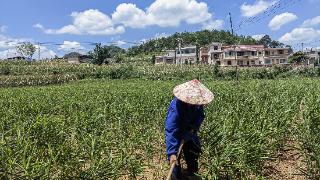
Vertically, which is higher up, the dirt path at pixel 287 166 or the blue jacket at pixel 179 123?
the blue jacket at pixel 179 123

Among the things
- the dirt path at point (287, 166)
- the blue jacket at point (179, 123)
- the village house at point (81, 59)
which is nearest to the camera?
the blue jacket at point (179, 123)

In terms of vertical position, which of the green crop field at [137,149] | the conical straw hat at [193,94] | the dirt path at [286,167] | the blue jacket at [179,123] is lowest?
the dirt path at [286,167]

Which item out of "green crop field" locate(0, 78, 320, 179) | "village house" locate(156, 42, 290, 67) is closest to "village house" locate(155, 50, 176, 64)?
"village house" locate(156, 42, 290, 67)

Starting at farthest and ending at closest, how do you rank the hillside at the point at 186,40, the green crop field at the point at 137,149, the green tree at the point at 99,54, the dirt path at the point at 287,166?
the hillside at the point at 186,40, the green tree at the point at 99,54, the dirt path at the point at 287,166, the green crop field at the point at 137,149

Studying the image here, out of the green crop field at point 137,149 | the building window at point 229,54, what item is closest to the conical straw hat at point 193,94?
the green crop field at point 137,149

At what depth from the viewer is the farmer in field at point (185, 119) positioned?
4.48m

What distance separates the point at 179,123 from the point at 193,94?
39cm

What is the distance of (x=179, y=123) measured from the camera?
4621 millimetres

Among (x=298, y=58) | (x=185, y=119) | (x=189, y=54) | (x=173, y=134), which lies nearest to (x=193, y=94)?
(x=185, y=119)

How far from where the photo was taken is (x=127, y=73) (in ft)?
146

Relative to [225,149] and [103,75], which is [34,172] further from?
[103,75]

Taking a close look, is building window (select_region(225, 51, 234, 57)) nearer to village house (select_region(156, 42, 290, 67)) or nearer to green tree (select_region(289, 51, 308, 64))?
village house (select_region(156, 42, 290, 67))

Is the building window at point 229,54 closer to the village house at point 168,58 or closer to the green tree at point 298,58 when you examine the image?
the green tree at point 298,58

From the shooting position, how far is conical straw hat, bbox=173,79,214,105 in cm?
445
